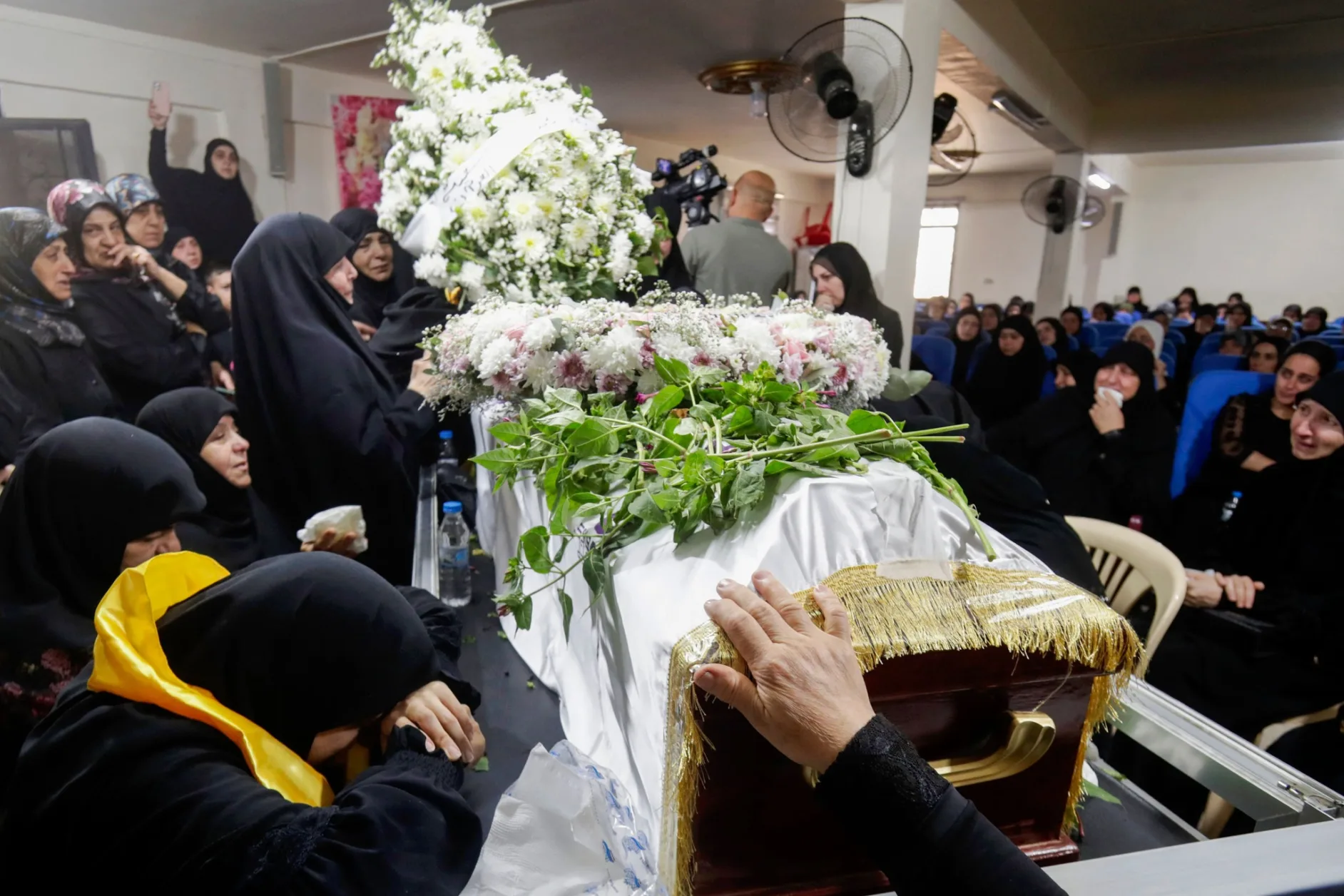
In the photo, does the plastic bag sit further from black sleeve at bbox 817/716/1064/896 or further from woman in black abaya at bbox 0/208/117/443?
woman in black abaya at bbox 0/208/117/443

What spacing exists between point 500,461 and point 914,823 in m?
0.67

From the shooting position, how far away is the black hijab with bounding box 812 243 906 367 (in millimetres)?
3090

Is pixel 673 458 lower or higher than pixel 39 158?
lower

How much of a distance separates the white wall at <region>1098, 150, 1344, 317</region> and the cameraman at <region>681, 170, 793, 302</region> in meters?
9.46

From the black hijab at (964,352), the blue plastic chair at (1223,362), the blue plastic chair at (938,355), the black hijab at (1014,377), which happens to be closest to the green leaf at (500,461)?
the black hijab at (1014,377)

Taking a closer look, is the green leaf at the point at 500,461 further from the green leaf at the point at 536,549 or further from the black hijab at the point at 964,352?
the black hijab at the point at 964,352

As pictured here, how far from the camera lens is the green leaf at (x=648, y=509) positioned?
0.85 m

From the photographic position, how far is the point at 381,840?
764 mm

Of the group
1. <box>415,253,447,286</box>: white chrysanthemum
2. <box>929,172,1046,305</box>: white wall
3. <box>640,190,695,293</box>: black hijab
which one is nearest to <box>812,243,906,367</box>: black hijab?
<box>640,190,695,293</box>: black hijab

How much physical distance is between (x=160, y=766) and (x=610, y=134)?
1532 millimetres

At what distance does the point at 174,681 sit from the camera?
2.60ft

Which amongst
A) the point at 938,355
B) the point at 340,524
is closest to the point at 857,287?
the point at 938,355

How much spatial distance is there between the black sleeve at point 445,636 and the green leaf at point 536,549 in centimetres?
23

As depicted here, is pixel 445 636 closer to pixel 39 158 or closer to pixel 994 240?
pixel 39 158
